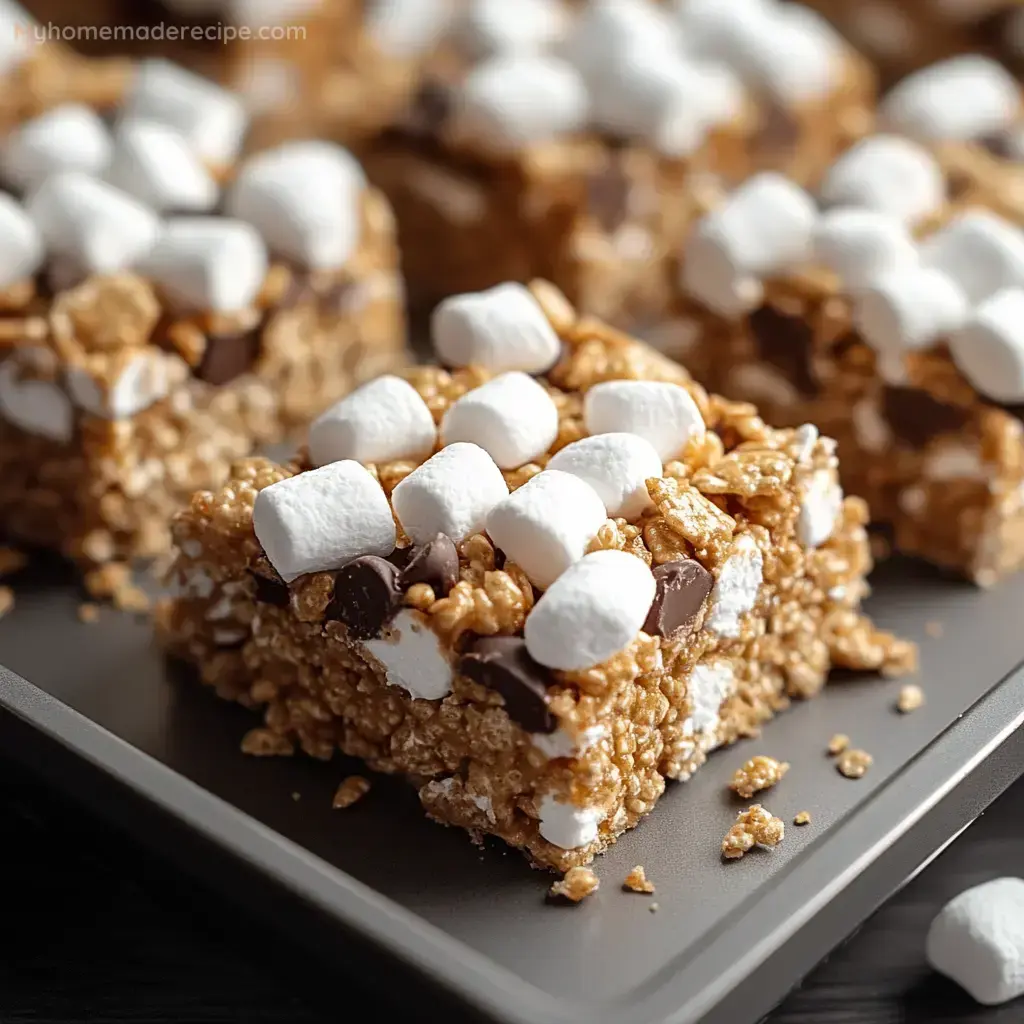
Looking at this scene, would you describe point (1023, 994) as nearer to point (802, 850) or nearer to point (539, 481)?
point (802, 850)

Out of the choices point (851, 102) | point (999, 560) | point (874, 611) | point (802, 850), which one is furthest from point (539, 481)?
point (851, 102)

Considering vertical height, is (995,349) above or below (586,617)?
above

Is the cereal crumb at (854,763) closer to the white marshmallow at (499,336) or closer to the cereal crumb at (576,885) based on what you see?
the cereal crumb at (576,885)

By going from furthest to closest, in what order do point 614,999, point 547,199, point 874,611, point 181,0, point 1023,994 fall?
point 181,0, point 547,199, point 874,611, point 1023,994, point 614,999

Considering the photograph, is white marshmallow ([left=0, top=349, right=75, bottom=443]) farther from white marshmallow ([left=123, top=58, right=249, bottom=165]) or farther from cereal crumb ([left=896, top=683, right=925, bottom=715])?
cereal crumb ([left=896, top=683, right=925, bottom=715])

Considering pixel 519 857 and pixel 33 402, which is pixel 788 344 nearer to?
pixel 519 857

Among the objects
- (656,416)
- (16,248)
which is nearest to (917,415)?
(656,416)

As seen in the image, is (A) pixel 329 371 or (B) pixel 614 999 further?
(A) pixel 329 371
